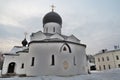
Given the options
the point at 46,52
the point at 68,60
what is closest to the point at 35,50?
the point at 46,52

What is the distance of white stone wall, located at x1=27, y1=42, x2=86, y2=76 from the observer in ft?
51.7

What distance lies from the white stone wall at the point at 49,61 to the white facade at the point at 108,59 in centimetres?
2158

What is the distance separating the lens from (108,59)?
35.8 meters

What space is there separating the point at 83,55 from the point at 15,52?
620 inches

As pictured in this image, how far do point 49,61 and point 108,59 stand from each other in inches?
1056

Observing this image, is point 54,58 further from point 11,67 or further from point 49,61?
point 11,67

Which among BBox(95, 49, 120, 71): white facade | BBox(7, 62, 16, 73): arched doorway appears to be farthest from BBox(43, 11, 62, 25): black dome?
BBox(95, 49, 120, 71): white facade

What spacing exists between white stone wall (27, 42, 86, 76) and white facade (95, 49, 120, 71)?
2158cm

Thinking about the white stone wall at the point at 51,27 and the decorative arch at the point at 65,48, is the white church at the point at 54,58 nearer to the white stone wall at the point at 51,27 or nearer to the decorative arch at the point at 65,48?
the decorative arch at the point at 65,48

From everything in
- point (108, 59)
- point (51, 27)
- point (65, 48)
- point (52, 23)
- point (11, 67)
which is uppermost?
point (52, 23)

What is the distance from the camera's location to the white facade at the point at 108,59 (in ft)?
111

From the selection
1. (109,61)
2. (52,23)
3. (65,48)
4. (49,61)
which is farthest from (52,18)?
(109,61)

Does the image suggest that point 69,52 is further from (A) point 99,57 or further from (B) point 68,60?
(A) point 99,57

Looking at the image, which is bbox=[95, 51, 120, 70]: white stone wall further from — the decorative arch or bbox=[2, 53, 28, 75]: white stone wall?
bbox=[2, 53, 28, 75]: white stone wall
